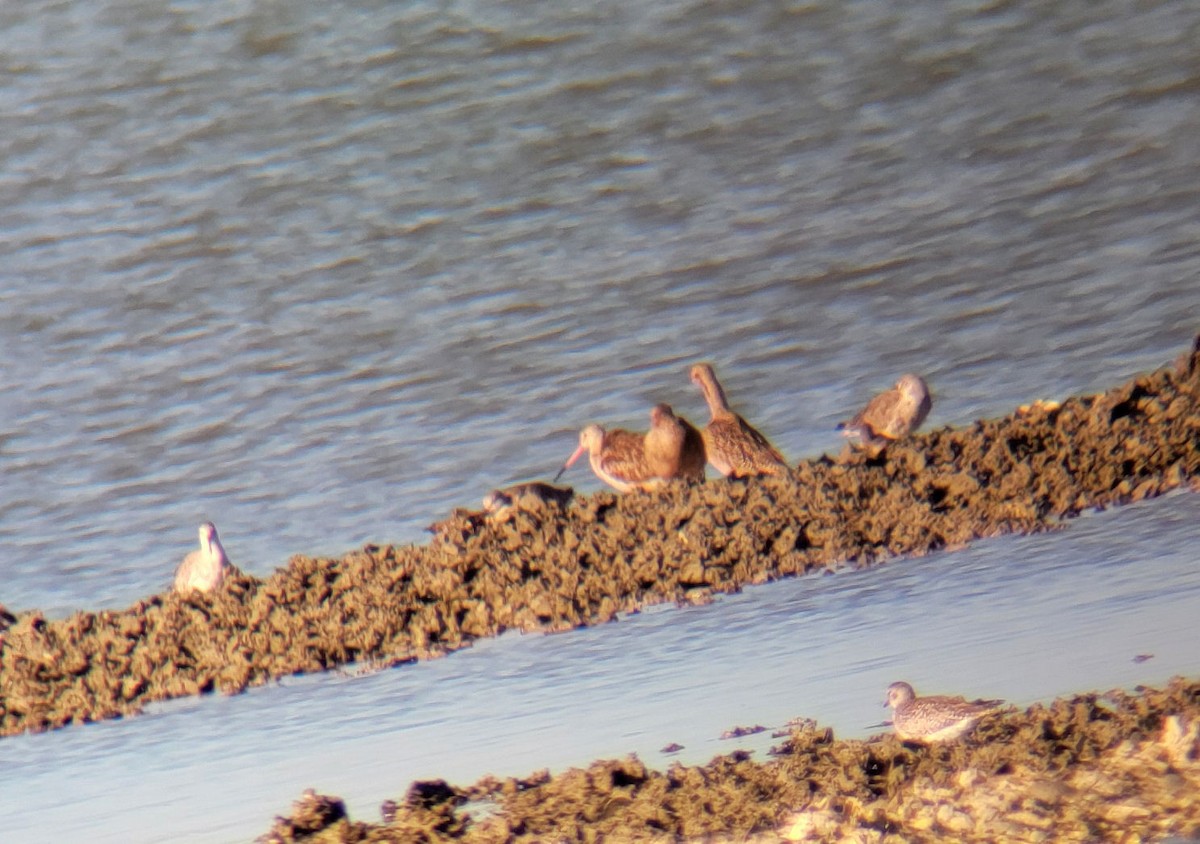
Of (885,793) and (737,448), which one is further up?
(885,793)

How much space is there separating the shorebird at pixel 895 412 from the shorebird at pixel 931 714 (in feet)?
7.09

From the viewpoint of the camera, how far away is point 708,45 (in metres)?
6.62

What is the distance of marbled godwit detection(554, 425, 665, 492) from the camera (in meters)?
6.04

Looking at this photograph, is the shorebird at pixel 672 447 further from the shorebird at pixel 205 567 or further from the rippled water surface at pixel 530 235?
the shorebird at pixel 205 567

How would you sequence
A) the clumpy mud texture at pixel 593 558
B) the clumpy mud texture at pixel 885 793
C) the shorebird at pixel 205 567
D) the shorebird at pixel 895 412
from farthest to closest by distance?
the shorebird at pixel 895 412, the shorebird at pixel 205 567, the clumpy mud texture at pixel 593 558, the clumpy mud texture at pixel 885 793

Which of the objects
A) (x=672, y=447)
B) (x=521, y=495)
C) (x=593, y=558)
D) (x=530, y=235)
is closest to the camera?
(x=593, y=558)

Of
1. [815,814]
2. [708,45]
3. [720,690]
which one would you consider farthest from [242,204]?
[815,814]

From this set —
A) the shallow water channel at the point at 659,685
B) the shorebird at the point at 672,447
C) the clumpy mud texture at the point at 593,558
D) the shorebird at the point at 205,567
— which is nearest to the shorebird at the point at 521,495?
the clumpy mud texture at the point at 593,558

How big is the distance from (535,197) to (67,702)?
3.01m

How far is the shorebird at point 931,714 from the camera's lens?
3.24 m

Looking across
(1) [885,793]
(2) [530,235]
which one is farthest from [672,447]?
(1) [885,793]

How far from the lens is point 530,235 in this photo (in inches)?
268

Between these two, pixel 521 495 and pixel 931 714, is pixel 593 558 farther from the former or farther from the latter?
pixel 931 714

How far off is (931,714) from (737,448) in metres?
2.62
